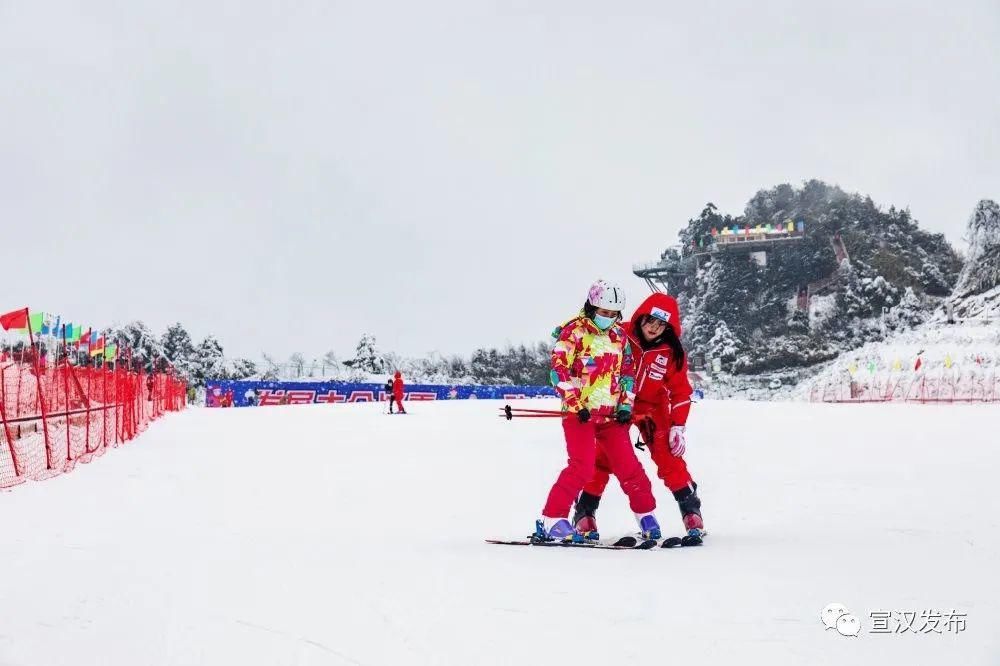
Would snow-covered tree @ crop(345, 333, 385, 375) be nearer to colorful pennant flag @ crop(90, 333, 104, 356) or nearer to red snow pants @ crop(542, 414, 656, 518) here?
colorful pennant flag @ crop(90, 333, 104, 356)

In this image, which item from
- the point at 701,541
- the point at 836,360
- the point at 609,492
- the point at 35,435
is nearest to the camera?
the point at 701,541

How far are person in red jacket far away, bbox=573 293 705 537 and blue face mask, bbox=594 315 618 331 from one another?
28cm

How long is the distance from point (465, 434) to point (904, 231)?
306 ft

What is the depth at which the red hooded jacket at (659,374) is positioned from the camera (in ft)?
18.2

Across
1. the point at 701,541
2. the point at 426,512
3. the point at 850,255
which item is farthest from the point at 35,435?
the point at 850,255

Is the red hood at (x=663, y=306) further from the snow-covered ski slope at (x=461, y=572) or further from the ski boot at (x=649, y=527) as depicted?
the snow-covered ski slope at (x=461, y=572)

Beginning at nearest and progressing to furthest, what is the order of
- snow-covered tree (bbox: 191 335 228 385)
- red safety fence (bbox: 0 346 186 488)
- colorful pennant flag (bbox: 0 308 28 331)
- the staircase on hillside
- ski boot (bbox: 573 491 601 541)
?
ski boot (bbox: 573 491 601 541) → red safety fence (bbox: 0 346 186 488) → colorful pennant flag (bbox: 0 308 28 331) → snow-covered tree (bbox: 191 335 228 385) → the staircase on hillside

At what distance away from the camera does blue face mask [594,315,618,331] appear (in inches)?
206

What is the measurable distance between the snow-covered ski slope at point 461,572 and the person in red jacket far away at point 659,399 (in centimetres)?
41

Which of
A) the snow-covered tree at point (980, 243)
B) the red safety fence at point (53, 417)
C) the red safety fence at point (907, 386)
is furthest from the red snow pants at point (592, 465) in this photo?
the snow-covered tree at point (980, 243)

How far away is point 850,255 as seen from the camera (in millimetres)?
91562

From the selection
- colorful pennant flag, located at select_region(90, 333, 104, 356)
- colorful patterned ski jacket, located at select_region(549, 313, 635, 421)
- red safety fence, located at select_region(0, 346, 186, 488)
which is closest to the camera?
colorful patterned ski jacket, located at select_region(549, 313, 635, 421)

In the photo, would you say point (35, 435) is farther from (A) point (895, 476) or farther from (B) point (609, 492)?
(A) point (895, 476)

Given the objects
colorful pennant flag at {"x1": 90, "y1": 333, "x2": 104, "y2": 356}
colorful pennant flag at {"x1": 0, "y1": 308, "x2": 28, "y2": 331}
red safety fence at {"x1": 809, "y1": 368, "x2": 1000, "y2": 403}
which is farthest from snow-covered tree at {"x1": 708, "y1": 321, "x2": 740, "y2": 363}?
colorful pennant flag at {"x1": 0, "y1": 308, "x2": 28, "y2": 331}
